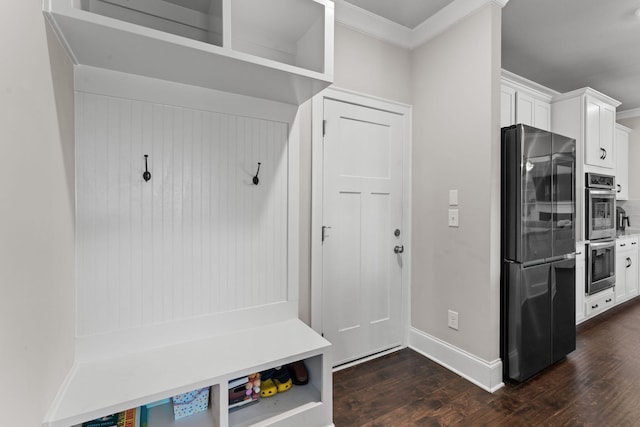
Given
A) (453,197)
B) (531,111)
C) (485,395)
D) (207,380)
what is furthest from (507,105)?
(207,380)

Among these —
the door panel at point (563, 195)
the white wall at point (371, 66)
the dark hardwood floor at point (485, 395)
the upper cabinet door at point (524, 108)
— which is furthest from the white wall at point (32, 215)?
the upper cabinet door at point (524, 108)

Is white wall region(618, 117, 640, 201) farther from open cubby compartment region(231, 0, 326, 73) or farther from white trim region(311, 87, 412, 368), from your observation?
open cubby compartment region(231, 0, 326, 73)

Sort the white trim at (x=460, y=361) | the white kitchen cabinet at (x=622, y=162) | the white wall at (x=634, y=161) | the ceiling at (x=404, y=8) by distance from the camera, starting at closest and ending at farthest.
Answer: the white trim at (x=460, y=361) → the ceiling at (x=404, y=8) → the white kitchen cabinet at (x=622, y=162) → the white wall at (x=634, y=161)

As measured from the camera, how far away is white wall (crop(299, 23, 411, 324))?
2.03m

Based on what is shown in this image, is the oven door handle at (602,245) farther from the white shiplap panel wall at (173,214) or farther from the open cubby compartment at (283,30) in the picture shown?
the open cubby compartment at (283,30)

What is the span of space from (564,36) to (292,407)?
337cm

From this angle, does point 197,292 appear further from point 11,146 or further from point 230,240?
point 11,146

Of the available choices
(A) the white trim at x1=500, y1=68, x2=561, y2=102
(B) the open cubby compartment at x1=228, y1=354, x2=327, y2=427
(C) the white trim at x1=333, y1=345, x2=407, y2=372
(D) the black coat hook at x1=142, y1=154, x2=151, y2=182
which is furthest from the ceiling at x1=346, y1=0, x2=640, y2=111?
(C) the white trim at x1=333, y1=345, x2=407, y2=372

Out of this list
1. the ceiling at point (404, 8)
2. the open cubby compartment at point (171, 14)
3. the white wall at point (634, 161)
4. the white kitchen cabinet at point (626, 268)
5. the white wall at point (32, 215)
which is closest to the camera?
the white wall at point (32, 215)

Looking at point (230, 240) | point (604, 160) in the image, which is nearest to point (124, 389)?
point (230, 240)

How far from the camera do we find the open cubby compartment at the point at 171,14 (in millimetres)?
1325

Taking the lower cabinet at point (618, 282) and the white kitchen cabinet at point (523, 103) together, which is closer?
the white kitchen cabinet at point (523, 103)

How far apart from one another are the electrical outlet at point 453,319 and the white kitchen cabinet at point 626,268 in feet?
9.42

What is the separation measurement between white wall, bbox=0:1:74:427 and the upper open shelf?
127 millimetres
